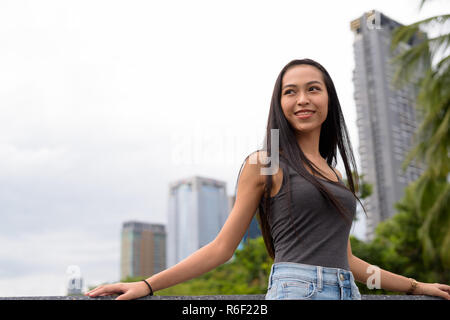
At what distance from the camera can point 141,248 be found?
73312mm

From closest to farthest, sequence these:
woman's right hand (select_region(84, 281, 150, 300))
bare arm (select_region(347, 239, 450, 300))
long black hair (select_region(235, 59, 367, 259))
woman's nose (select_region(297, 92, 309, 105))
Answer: woman's right hand (select_region(84, 281, 150, 300)) < long black hair (select_region(235, 59, 367, 259)) < woman's nose (select_region(297, 92, 309, 105)) < bare arm (select_region(347, 239, 450, 300))

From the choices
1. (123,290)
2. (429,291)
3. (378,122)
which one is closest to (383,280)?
(429,291)

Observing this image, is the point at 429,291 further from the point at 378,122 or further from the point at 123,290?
the point at 378,122

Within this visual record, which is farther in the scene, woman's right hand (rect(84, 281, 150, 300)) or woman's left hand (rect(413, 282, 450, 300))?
woman's left hand (rect(413, 282, 450, 300))

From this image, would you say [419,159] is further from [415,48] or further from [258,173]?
[258,173]

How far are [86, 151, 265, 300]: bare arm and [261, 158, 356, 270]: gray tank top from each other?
0.06 meters

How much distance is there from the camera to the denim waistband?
128 centimetres

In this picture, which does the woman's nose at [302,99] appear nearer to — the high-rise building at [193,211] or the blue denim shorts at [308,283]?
the blue denim shorts at [308,283]

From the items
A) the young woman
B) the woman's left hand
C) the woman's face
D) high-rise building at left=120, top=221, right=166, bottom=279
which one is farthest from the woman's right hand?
high-rise building at left=120, top=221, right=166, bottom=279

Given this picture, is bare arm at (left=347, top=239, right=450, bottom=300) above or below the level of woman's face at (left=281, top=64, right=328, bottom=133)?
below

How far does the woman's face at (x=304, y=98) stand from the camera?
1.50 m

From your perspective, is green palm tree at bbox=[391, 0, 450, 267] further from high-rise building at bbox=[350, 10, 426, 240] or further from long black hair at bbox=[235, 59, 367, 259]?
high-rise building at bbox=[350, 10, 426, 240]

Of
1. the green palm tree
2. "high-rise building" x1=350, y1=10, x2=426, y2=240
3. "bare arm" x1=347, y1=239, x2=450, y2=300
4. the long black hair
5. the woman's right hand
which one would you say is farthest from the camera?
"high-rise building" x1=350, y1=10, x2=426, y2=240
